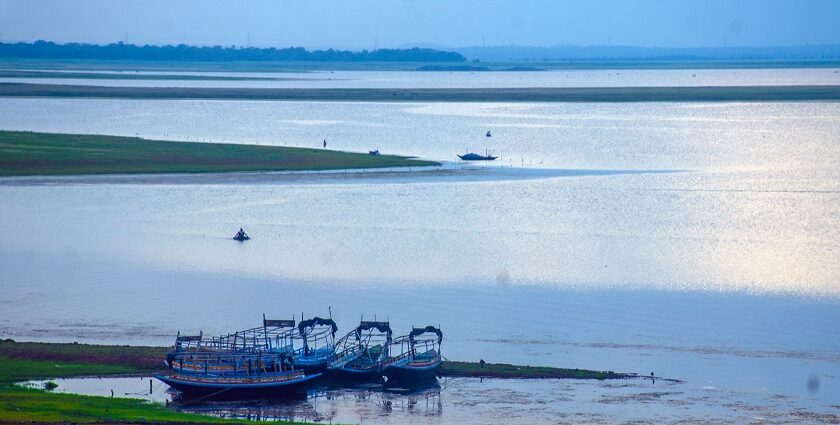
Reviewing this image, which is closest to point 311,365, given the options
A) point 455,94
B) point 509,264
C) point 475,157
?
point 509,264

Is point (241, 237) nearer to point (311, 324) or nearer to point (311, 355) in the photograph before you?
point (311, 324)

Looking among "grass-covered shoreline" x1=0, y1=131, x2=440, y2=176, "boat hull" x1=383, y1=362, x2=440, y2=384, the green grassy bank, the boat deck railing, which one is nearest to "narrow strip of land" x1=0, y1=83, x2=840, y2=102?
"grass-covered shoreline" x1=0, y1=131, x2=440, y2=176

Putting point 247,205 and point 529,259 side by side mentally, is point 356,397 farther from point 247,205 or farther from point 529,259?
point 247,205

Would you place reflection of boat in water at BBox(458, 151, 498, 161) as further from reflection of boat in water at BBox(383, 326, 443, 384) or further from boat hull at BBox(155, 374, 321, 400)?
boat hull at BBox(155, 374, 321, 400)

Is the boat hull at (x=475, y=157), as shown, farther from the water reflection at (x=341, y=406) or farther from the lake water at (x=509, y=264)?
the water reflection at (x=341, y=406)

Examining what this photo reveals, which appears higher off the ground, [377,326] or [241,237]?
[241,237]

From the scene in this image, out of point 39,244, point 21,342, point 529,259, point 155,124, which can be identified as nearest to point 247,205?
point 39,244
